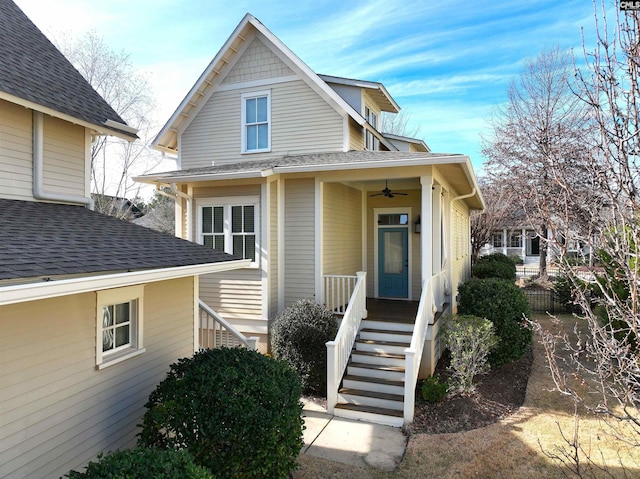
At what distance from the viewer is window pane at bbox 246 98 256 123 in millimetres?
11648

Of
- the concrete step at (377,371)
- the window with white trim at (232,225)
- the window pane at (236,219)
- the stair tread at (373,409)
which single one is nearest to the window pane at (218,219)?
the window with white trim at (232,225)

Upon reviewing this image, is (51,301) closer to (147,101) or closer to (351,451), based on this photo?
(351,451)

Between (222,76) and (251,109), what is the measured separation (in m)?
1.29

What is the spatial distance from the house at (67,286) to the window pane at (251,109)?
15.6ft

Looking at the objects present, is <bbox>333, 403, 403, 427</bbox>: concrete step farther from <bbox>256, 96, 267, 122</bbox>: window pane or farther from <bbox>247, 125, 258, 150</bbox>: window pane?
<bbox>256, 96, 267, 122</bbox>: window pane

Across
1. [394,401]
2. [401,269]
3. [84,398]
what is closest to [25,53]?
[84,398]

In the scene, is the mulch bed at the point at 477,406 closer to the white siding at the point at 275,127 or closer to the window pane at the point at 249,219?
the window pane at the point at 249,219

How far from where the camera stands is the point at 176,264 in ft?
16.3

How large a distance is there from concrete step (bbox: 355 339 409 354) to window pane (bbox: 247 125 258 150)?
6.33 meters

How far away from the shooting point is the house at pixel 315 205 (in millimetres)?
8203

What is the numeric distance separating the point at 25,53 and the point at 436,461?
888cm

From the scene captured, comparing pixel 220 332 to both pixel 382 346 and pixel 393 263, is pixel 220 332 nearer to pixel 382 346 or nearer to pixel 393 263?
pixel 382 346

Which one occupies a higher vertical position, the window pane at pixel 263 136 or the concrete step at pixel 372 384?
the window pane at pixel 263 136

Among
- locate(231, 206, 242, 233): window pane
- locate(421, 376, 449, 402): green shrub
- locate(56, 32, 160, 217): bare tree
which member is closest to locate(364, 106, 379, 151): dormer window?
locate(231, 206, 242, 233): window pane
